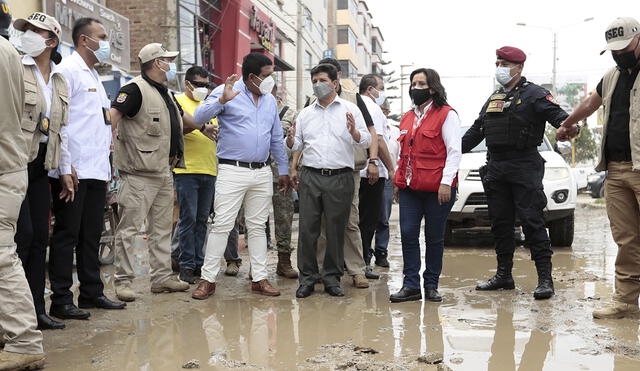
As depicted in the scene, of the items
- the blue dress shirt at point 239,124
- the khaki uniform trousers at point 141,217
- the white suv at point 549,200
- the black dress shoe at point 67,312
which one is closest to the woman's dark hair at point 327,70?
the blue dress shirt at point 239,124

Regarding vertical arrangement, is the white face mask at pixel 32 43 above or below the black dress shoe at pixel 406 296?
above

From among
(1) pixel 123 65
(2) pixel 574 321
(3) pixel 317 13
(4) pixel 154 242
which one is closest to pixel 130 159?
(4) pixel 154 242

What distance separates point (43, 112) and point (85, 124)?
0.76 meters

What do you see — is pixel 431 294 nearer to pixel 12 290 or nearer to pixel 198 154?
pixel 198 154

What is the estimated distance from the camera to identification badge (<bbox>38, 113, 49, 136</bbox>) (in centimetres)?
419

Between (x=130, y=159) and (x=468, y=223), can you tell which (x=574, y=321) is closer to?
(x=130, y=159)

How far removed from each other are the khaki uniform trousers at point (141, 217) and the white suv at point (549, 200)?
4205 millimetres

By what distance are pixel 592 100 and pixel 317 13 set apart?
37241mm

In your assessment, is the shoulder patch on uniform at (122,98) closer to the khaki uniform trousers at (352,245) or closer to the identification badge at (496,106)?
the khaki uniform trousers at (352,245)

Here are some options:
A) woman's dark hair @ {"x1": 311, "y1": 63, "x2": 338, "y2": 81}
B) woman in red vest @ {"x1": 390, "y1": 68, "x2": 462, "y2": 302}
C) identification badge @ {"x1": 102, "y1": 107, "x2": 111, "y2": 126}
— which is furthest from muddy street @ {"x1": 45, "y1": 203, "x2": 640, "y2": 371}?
woman's dark hair @ {"x1": 311, "y1": 63, "x2": 338, "y2": 81}

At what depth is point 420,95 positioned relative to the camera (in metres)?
5.71

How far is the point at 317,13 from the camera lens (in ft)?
135

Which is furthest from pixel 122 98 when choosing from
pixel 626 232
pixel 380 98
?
pixel 626 232

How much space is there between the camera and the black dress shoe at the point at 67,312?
487 centimetres
